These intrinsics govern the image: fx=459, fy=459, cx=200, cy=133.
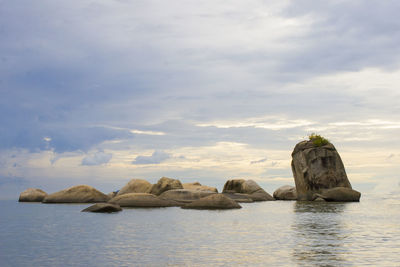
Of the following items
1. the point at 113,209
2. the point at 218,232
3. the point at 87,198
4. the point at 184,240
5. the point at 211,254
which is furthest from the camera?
the point at 87,198

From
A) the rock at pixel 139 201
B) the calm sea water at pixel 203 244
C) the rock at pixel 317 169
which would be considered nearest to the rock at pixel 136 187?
the rock at pixel 139 201

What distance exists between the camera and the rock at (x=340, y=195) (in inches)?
2002

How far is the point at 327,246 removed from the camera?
15.8 metres

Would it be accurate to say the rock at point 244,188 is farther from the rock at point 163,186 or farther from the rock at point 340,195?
the rock at point 163,186

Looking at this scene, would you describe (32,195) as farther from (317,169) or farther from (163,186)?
(317,169)

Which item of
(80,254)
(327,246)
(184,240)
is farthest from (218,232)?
(80,254)

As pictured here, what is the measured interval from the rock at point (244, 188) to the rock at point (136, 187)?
14.4 meters

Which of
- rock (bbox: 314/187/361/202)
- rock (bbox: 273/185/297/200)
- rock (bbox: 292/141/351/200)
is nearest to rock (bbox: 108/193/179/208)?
rock (bbox: 314/187/361/202)

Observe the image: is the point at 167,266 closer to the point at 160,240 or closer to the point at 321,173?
the point at 160,240

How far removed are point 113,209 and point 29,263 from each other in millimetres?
20980

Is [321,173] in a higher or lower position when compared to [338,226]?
higher

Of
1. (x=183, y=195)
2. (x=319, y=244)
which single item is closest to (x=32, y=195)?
(x=183, y=195)

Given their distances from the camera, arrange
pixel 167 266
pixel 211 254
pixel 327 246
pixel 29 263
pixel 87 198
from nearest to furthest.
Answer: pixel 167 266, pixel 29 263, pixel 211 254, pixel 327 246, pixel 87 198

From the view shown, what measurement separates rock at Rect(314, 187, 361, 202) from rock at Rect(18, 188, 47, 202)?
35133 millimetres
